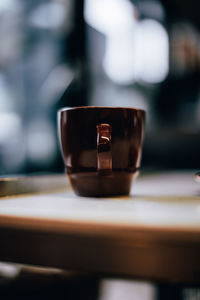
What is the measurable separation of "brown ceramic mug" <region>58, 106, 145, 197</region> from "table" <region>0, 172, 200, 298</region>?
112mm

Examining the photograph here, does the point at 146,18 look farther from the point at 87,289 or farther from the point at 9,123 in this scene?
the point at 87,289

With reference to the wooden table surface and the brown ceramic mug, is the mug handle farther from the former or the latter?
the wooden table surface

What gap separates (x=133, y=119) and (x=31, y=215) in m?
0.20

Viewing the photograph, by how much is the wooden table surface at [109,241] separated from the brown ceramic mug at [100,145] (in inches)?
4.4

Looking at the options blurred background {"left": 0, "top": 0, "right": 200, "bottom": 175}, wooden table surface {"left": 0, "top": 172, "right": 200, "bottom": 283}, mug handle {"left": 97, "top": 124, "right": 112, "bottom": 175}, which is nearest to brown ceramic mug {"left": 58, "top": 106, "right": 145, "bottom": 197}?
mug handle {"left": 97, "top": 124, "right": 112, "bottom": 175}

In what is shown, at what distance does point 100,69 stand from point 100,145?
165cm

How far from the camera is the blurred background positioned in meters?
1.67

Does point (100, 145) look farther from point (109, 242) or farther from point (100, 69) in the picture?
point (100, 69)

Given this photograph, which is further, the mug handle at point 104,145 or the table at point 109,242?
the mug handle at point 104,145

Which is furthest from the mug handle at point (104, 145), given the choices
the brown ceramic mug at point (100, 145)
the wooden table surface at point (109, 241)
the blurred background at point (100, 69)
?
the blurred background at point (100, 69)

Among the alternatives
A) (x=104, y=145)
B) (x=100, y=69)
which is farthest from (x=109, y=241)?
(x=100, y=69)

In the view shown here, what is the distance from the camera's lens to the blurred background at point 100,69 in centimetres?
167

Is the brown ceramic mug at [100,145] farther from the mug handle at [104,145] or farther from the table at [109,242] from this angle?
the table at [109,242]

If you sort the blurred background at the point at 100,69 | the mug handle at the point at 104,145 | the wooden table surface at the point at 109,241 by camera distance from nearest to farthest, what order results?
the wooden table surface at the point at 109,241 → the mug handle at the point at 104,145 → the blurred background at the point at 100,69
